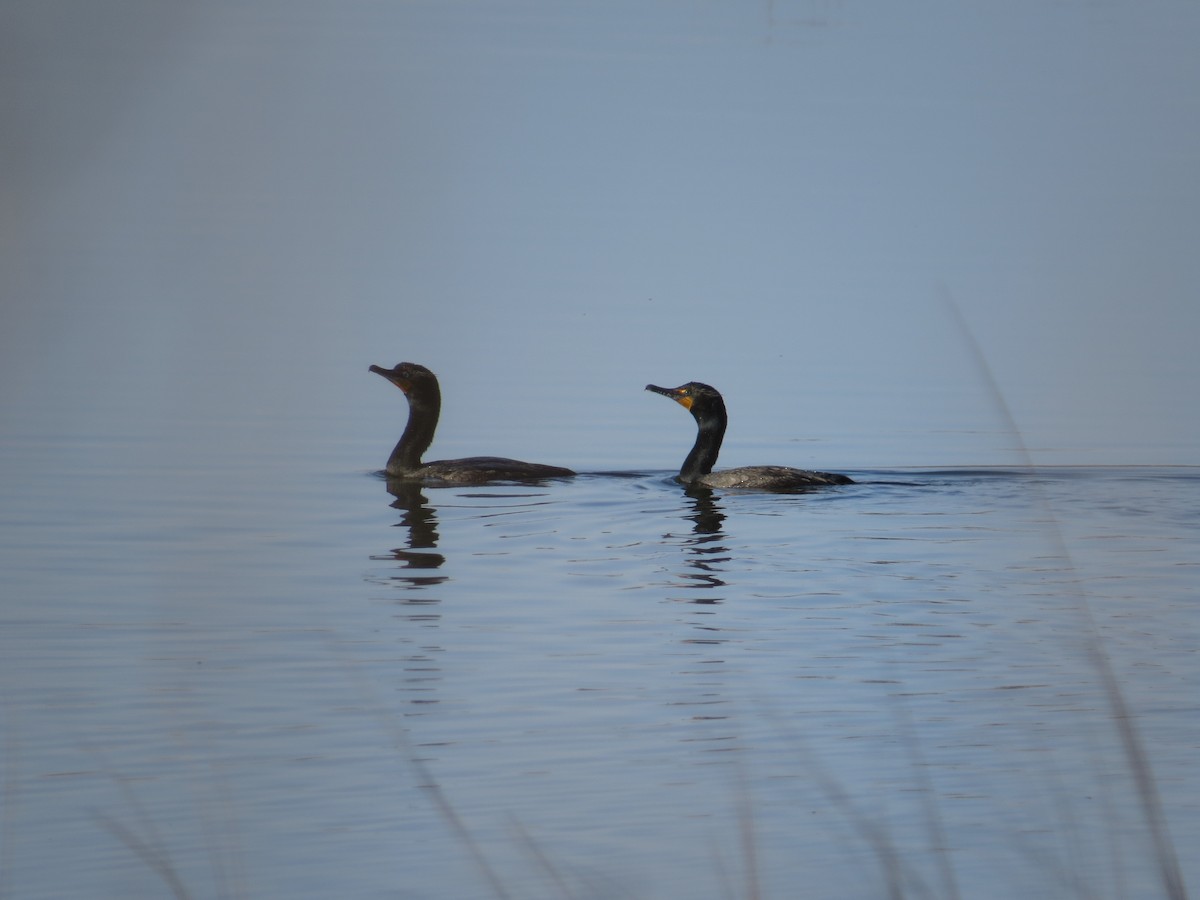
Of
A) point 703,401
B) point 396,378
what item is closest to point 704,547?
point 703,401

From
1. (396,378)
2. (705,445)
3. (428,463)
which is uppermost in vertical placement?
(396,378)

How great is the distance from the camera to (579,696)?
6.60 meters

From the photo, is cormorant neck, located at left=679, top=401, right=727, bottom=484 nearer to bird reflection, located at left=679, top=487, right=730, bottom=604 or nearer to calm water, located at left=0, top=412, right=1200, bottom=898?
bird reflection, located at left=679, top=487, right=730, bottom=604

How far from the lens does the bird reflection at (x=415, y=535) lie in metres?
9.27

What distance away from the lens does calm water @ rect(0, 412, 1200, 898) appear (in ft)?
14.5

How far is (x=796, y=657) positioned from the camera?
729cm

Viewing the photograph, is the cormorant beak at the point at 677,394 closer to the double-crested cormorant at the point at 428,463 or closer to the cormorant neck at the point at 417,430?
the double-crested cormorant at the point at 428,463

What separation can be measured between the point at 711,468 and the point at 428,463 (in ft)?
7.74

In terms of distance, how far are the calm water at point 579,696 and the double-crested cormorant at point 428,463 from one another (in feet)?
3.83

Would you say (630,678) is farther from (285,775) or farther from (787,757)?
(285,775)

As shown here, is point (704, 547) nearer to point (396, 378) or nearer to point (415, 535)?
point (415, 535)

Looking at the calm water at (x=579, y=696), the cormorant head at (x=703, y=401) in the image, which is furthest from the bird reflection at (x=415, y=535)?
the cormorant head at (x=703, y=401)

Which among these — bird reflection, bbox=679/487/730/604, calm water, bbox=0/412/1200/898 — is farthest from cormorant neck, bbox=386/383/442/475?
bird reflection, bbox=679/487/730/604

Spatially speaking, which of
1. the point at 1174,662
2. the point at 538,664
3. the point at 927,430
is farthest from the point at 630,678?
the point at 927,430
